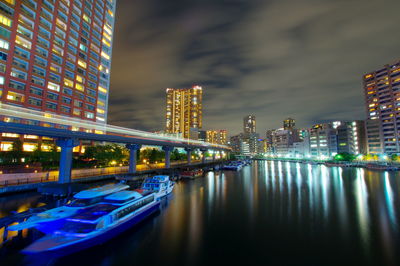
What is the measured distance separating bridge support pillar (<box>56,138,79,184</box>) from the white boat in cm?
1393

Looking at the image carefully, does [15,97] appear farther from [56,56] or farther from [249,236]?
[249,236]

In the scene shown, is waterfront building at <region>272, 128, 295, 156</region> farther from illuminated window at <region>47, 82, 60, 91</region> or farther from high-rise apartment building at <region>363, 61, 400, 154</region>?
illuminated window at <region>47, 82, 60, 91</region>

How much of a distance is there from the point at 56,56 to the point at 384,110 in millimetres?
146845

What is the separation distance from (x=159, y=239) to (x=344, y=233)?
630 inches

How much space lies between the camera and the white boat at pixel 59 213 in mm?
11859

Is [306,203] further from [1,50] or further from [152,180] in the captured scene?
[1,50]

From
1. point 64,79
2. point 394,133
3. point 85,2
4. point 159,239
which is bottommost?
point 159,239

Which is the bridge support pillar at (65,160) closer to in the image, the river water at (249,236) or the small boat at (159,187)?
the river water at (249,236)

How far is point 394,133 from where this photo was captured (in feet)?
293

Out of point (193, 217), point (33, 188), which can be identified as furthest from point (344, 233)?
point (33, 188)

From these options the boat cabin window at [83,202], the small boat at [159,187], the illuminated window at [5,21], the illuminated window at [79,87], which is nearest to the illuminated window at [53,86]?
the illuminated window at [79,87]

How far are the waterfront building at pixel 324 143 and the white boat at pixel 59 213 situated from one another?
138585mm

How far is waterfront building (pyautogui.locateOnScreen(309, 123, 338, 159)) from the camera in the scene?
120162 mm

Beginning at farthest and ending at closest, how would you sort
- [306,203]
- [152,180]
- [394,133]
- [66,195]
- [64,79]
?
[394,133]
[64,79]
[152,180]
[306,203]
[66,195]
